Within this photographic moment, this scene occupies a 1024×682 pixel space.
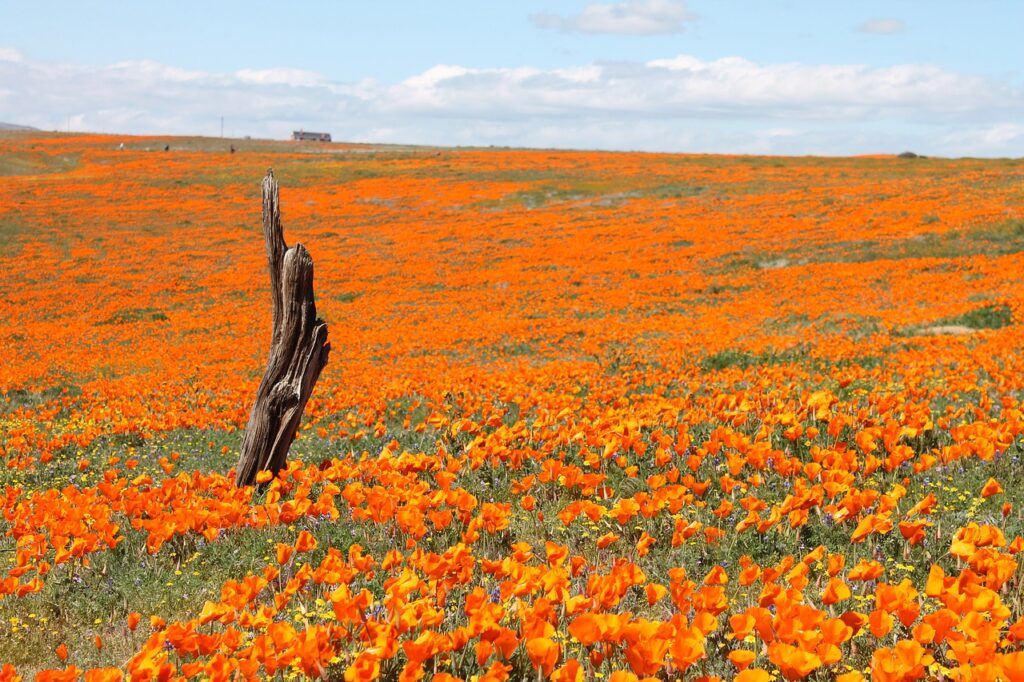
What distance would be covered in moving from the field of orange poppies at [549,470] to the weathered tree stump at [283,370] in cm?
27

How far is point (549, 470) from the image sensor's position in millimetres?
4715

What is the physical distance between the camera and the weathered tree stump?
598cm

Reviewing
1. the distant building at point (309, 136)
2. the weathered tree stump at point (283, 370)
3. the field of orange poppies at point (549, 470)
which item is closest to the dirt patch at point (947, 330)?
the field of orange poppies at point (549, 470)

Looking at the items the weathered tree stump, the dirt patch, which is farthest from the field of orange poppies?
the weathered tree stump

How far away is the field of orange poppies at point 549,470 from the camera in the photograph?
269 centimetres

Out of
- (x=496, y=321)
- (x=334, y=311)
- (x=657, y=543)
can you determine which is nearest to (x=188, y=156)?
(x=334, y=311)

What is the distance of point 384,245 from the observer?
135 feet

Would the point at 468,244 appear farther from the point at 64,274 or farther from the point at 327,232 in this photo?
the point at 64,274

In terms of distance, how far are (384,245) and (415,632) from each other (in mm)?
39392

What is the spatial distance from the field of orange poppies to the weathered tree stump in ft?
0.88

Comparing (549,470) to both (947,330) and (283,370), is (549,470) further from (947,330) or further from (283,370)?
(947,330)

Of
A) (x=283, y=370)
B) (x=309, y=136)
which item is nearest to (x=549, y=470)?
(x=283, y=370)

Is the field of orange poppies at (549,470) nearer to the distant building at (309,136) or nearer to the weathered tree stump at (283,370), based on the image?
the weathered tree stump at (283,370)

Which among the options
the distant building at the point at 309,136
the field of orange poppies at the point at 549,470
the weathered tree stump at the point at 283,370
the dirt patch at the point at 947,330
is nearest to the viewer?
the field of orange poppies at the point at 549,470
